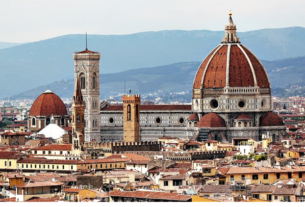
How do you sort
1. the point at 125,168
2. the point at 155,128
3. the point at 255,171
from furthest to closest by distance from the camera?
the point at 155,128 < the point at 125,168 < the point at 255,171

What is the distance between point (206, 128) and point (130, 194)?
67.5 meters

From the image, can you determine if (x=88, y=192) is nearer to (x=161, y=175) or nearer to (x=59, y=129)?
(x=161, y=175)

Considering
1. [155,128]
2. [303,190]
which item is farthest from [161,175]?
[155,128]

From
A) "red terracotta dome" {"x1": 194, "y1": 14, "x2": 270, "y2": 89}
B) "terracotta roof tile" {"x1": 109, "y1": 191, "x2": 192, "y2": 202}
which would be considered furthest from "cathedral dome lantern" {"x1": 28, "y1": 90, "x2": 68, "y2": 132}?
"terracotta roof tile" {"x1": 109, "y1": 191, "x2": 192, "y2": 202}

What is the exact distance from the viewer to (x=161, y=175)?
63.3 meters

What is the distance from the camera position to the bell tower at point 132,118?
117m

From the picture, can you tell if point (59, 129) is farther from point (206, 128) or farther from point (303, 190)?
point (303, 190)

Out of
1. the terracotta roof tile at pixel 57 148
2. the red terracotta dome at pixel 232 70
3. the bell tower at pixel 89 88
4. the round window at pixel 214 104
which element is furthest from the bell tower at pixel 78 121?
the round window at pixel 214 104

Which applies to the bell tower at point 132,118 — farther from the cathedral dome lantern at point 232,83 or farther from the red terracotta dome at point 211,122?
the cathedral dome lantern at point 232,83

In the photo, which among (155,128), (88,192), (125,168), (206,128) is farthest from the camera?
(155,128)

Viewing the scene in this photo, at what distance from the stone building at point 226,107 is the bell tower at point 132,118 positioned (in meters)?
4.92

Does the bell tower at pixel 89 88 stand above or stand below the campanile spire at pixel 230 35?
below

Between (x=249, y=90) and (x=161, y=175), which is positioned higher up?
(x=249, y=90)

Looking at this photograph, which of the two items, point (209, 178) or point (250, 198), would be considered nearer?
point (250, 198)
